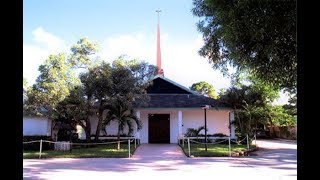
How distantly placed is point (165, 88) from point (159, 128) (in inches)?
135

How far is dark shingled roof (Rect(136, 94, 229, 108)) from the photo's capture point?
30.8m

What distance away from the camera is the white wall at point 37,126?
29030 millimetres

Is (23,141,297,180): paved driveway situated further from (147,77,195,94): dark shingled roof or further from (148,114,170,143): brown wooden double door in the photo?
(147,77,195,94): dark shingled roof

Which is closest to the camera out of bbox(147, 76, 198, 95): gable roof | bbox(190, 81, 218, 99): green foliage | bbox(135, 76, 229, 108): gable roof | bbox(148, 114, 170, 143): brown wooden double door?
bbox(135, 76, 229, 108): gable roof

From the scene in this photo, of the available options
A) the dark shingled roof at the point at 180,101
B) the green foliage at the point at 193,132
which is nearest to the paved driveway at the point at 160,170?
the green foliage at the point at 193,132

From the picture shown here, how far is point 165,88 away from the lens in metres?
33.7

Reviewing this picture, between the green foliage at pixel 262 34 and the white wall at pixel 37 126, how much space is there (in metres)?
23.5

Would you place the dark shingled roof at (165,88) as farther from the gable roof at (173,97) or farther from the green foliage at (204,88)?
the green foliage at (204,88)

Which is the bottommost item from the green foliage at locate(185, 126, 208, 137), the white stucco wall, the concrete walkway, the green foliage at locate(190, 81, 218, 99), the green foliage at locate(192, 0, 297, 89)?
the concrete walkway

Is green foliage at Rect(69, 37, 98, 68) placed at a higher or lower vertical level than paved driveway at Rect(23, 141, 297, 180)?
higher

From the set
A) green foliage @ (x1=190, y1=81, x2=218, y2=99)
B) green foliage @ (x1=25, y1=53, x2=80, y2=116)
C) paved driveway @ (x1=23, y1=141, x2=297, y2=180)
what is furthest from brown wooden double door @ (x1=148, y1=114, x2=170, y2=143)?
green foliage @ (x1=190, y1=81, x2=218, y2=99)

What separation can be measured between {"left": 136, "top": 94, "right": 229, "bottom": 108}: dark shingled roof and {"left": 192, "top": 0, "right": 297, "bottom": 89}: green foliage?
73.4 ft
